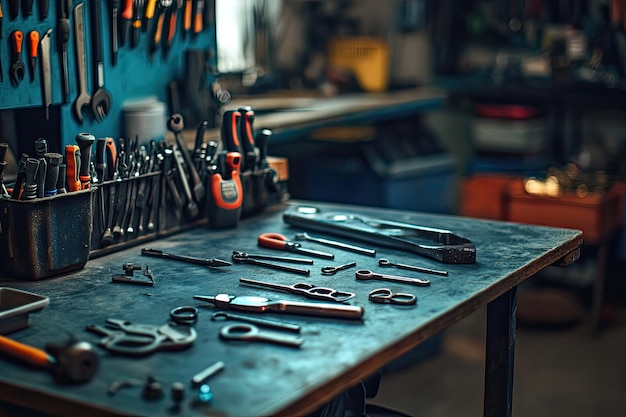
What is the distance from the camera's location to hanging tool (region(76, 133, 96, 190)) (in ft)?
5.42

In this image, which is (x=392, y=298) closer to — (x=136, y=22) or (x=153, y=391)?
(x=153, y=391)

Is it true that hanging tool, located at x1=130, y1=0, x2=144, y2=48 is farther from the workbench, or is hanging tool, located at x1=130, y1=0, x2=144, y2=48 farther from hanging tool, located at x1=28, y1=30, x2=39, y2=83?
the workbench

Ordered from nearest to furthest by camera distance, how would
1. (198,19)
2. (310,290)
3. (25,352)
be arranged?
(25,352), (310,290), (198,19)

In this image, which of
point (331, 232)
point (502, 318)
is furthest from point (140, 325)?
point (502, 318)

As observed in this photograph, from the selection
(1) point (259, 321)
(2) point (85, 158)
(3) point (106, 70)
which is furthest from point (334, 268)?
(3) point (106, 70)

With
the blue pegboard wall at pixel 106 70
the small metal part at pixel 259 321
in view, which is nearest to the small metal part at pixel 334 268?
the small metal part at pixel 259 321

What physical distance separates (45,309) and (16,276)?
0.19m

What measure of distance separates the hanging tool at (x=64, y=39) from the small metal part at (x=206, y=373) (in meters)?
0.89

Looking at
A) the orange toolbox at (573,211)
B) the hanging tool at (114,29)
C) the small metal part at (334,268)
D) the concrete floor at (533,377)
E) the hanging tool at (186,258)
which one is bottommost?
the concrete floor at (533,377)

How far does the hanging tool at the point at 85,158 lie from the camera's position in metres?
1.65

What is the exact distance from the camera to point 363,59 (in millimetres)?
4379

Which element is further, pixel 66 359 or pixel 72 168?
pixel 72 168

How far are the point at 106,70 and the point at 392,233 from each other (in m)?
0.75

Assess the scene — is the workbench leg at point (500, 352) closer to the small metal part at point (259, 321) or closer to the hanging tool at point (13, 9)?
the small metal part at point (259, 321)
